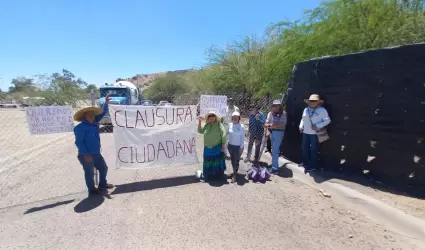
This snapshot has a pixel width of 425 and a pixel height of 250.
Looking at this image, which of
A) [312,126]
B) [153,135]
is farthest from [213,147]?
[312,126]

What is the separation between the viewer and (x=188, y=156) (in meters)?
6.30

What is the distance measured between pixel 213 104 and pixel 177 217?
375 centimetres

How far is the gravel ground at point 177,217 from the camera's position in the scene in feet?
11.4

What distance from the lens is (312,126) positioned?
5723 mm

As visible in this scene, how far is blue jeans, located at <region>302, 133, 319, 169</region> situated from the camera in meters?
5.83

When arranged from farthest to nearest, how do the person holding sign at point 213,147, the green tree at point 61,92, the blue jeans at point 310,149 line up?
the green tree at point 61,92
the blue jeans at point 310,149
the person holding sign at point 213,147

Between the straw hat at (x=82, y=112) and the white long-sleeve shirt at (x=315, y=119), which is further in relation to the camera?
the white long-sleeve shirt at (x=315, y=119)

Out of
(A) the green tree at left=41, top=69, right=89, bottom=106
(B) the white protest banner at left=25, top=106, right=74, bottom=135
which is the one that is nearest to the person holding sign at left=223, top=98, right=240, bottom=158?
(B) the white protest banner at left=25, top=106, right=74, bottom=135

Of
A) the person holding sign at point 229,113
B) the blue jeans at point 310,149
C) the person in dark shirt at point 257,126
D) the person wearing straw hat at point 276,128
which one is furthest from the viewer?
the person holding sign at point 229,113

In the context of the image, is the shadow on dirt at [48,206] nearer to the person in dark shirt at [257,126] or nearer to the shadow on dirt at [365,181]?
the person in dark shirt at [257,126]

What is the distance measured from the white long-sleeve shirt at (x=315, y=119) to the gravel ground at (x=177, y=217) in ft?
3.72

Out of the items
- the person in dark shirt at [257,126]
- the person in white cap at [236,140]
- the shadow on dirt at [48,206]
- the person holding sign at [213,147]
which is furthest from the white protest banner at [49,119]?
the person in dark shirt at [257,126]

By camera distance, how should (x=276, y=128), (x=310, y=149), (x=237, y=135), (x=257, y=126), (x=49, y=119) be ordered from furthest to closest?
(x=257, y=126), (x=276, y=128), (x=310, y=149), (x=237, y=135), (x=49, y=119)

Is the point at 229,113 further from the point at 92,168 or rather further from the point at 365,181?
the point at 92,168
